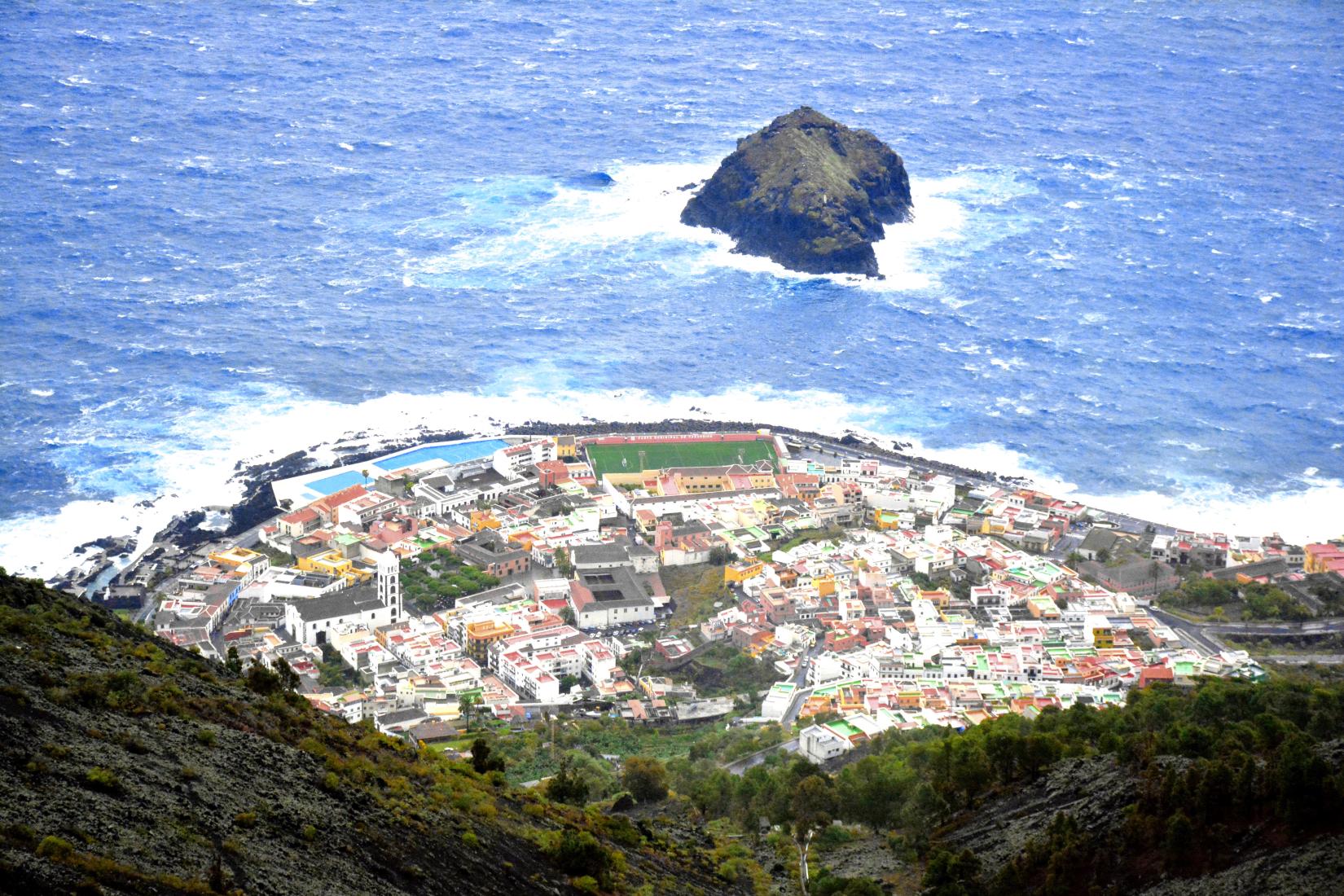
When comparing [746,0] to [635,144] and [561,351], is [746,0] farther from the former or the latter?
[561,351]


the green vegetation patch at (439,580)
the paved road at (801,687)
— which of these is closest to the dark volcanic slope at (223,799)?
the paved road at (801,687)

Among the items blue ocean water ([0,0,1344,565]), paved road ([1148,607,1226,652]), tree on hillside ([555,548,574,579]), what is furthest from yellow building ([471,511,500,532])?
paved road ([1148,607,1226,652])

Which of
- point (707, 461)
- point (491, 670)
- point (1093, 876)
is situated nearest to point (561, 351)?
point (707, 461)

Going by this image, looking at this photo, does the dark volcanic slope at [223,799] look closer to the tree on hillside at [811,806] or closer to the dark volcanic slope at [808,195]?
the tree on hillside at [811,806]

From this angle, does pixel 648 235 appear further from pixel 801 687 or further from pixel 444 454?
pixel 801 687

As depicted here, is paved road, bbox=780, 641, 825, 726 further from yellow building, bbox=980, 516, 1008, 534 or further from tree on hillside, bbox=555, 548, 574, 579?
yellow building, bbox=980, 516, 1008, 534

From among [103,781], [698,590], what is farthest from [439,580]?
[103,781]
